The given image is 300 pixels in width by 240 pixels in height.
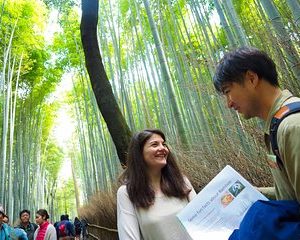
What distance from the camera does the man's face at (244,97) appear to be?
86 cm

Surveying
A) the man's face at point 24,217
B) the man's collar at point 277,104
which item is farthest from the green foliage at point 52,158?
the man's collar at point 277,104

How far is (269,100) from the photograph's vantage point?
85cm

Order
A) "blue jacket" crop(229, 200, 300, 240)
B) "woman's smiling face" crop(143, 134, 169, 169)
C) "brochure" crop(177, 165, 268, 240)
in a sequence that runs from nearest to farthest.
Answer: "blue jacket" crop(229, 200, 300, 240)
"brochure" crop(177, 165, 268, 240)
"woman's smiling face" crop(143, 134, 169, 169)

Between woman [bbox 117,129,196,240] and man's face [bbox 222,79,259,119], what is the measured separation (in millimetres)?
691

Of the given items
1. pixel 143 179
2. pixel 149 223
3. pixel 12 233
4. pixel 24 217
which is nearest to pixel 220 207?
pixel 149 223

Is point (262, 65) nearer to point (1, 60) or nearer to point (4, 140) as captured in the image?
point (4, 140)

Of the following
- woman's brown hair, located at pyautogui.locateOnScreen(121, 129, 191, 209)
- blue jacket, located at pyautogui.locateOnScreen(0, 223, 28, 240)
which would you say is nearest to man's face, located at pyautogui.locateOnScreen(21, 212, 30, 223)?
blue jacket, located at pyautogui.locateOnScreen(0, 223, 28, 240)

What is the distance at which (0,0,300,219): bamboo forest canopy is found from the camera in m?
4.17

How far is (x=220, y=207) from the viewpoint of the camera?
1079mm

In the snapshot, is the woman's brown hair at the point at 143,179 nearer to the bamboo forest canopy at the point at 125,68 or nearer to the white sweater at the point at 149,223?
the white sweater at the point at 149,223

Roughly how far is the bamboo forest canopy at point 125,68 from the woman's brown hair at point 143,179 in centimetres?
89

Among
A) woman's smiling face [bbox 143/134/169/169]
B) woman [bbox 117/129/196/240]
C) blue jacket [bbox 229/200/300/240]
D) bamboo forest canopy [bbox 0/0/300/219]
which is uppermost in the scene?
bamboo forest canopy [bbox 0/0/300/219]

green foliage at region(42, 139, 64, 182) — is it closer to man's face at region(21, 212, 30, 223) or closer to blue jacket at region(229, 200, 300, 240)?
man's face at region(21, 212, 30, 223)

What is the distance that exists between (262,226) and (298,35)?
1.82 m
